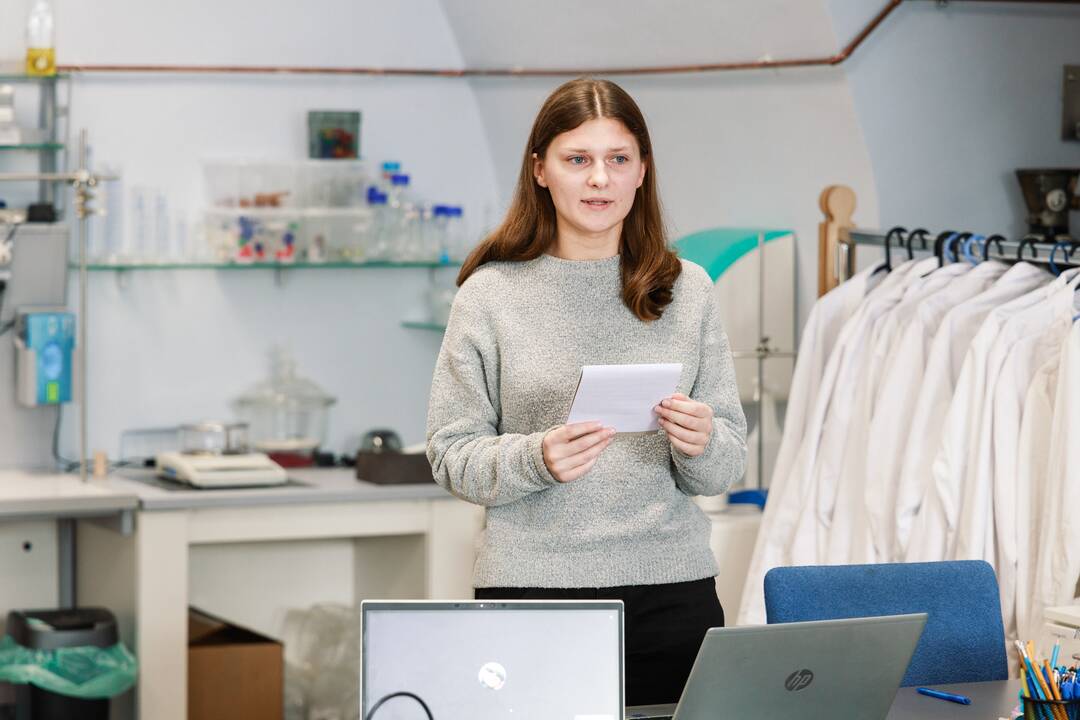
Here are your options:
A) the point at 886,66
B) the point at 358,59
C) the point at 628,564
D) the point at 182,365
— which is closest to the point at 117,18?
the point at 358,59

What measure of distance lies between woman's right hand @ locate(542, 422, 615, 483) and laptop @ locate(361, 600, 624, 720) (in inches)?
14.1

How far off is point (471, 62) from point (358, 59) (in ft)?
1.14

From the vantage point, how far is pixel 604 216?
6.70ft

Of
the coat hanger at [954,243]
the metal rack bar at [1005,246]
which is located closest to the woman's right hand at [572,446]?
the metal rack bar at [1005,246]

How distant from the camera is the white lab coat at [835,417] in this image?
303 centimetres

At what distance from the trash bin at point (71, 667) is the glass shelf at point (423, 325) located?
52.9 inches

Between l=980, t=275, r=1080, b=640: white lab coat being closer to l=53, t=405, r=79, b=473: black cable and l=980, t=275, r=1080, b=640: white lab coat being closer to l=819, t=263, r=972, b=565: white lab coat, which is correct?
l=819, t=263, r=972, b=565: white lab coat

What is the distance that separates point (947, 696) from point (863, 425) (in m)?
1.14

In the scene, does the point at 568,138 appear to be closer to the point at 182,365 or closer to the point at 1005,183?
the point at 1005,183

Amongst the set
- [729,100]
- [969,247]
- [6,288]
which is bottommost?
[6,288]

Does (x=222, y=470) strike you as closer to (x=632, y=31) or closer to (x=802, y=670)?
(x=632, y=31)

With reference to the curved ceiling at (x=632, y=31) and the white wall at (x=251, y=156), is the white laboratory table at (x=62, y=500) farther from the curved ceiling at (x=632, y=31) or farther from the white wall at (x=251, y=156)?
the curved ceiling at (x=632, y=31)

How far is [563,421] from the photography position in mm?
2055

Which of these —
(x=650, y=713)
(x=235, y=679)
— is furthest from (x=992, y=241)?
(x=235, y=679)
